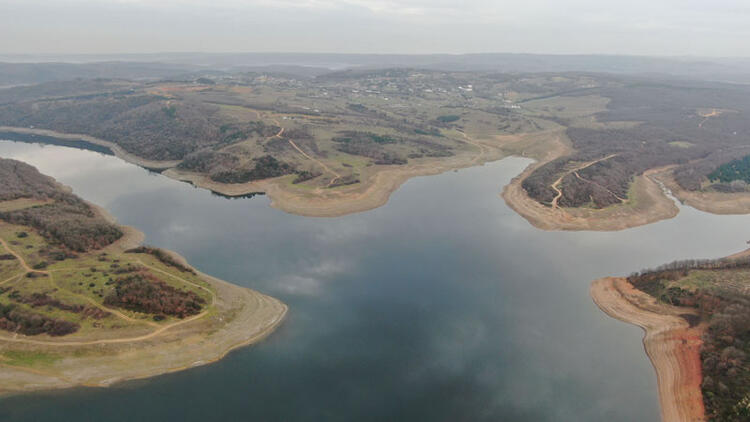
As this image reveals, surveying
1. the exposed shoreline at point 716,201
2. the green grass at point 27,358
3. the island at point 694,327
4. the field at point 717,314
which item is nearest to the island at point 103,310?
the green grass at point 27,358

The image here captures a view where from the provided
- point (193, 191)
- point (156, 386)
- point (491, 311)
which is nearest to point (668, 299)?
point (491, 311)

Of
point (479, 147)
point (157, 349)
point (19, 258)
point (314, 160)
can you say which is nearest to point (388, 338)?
point (157, 349)

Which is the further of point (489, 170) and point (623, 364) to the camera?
point (489, 170)

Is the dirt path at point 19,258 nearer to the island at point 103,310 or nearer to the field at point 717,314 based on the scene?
the island at point 103,310

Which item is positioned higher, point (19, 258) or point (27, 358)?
point (19, 258)

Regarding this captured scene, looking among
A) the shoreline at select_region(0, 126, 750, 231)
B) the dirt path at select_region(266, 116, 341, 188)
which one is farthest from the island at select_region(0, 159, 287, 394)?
the dirt path at select_region(266, 116, 341, 188)

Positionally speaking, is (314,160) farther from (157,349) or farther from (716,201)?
(716,201)

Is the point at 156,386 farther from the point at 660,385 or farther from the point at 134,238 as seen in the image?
the point at 660,385
